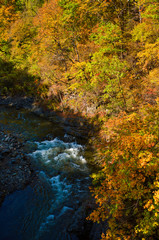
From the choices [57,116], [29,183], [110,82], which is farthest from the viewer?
[57,116]

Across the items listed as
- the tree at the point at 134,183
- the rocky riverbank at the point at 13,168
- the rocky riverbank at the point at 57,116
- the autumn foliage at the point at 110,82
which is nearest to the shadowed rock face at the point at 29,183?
the rocky riverbank at the point at 13,168

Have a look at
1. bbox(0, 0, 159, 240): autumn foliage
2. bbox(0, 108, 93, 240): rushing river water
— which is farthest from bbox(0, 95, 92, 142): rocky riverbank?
bbox(0, 108, 93, 240): rushing river water

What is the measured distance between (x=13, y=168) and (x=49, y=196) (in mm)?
2916

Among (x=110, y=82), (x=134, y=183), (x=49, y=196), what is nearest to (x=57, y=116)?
(x=110, y=82)

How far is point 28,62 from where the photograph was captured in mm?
20672

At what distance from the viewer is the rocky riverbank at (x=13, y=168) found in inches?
307

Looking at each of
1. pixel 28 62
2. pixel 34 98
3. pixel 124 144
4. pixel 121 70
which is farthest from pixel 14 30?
pixel 124 144

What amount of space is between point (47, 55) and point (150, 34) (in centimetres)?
1041

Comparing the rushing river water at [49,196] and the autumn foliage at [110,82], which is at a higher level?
the autumn foliage at [110,82]

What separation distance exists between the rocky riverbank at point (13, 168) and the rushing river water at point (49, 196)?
1.29ft

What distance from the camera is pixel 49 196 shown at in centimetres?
765

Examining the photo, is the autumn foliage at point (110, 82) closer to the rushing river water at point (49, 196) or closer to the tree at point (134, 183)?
the tree at point (134, 183)

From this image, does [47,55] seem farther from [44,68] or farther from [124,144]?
[124,144]

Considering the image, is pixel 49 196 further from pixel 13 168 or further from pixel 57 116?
pixel 57 116
